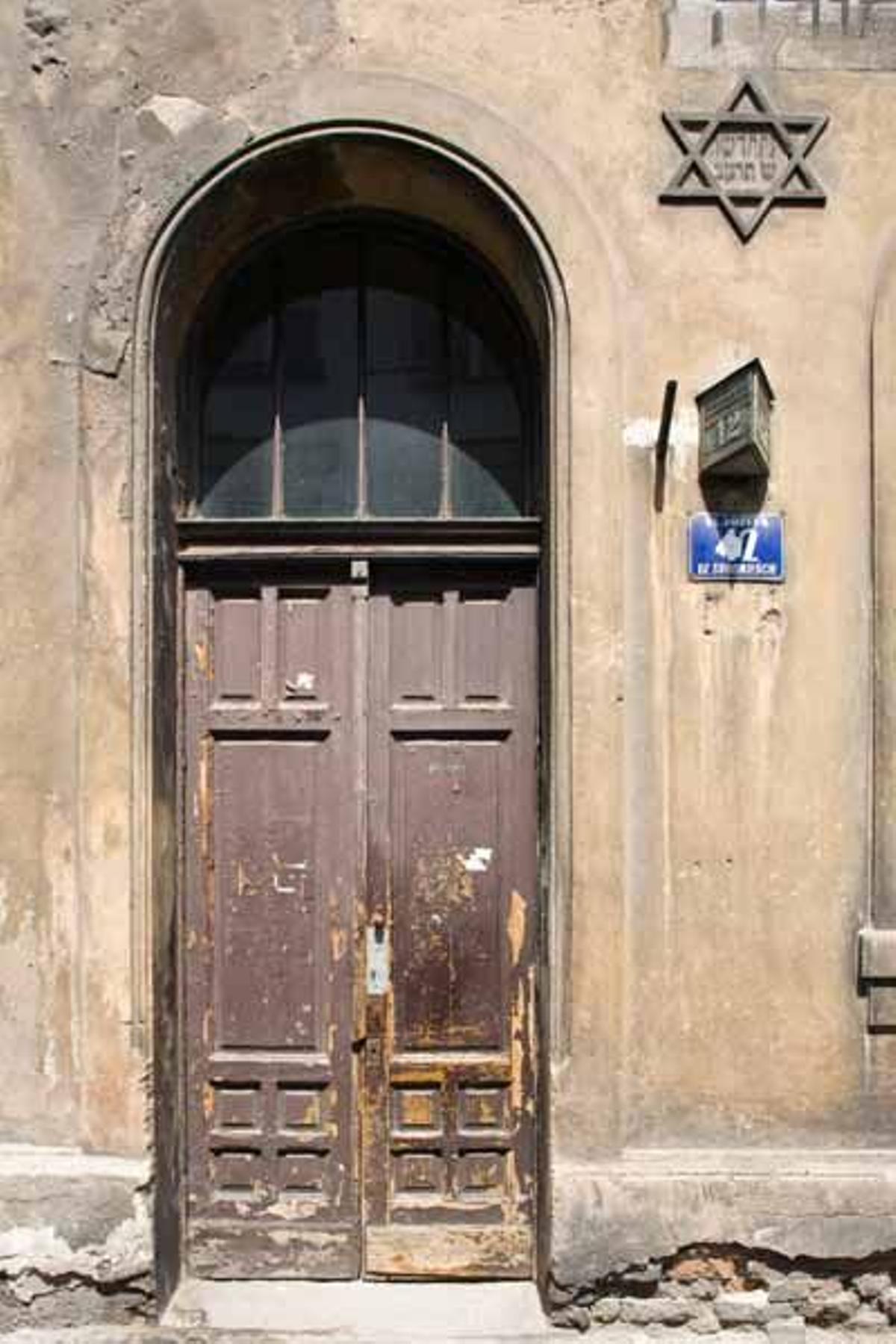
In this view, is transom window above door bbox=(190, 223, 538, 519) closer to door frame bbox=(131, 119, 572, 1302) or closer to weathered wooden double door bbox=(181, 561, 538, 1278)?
door frame bbox=(131, 119, 572, 1302)

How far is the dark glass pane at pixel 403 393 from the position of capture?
457 cm

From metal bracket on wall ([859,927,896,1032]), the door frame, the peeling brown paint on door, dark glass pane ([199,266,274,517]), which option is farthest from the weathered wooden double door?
metal bracket on wall ([859,927,896,1032])

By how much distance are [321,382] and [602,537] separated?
4.38 feet

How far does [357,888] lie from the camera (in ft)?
14.7

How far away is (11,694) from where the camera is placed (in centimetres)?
411

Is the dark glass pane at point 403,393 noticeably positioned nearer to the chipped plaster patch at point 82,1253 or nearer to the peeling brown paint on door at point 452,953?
the peeling brown paint on door at point 452,953

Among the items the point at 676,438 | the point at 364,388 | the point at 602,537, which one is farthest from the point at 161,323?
the point at 676,438

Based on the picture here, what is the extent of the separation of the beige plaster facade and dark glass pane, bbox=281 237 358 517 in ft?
1.92

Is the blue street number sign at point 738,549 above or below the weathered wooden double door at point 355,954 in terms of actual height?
above

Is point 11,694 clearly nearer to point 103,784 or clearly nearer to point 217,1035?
point 103,784

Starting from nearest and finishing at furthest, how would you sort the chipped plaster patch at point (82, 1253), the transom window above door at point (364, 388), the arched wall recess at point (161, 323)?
the chipped plaster patch at point (82, 1253) < the arched wall recess at point (161, 323) < the transom window above door at point (364, 388)

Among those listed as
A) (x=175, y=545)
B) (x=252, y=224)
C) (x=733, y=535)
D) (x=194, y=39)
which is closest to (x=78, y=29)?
(x=194, y=39)

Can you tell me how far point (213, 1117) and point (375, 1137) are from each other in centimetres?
63

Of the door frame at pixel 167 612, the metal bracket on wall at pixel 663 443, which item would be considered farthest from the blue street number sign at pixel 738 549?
the door frame at pixel 167 612
